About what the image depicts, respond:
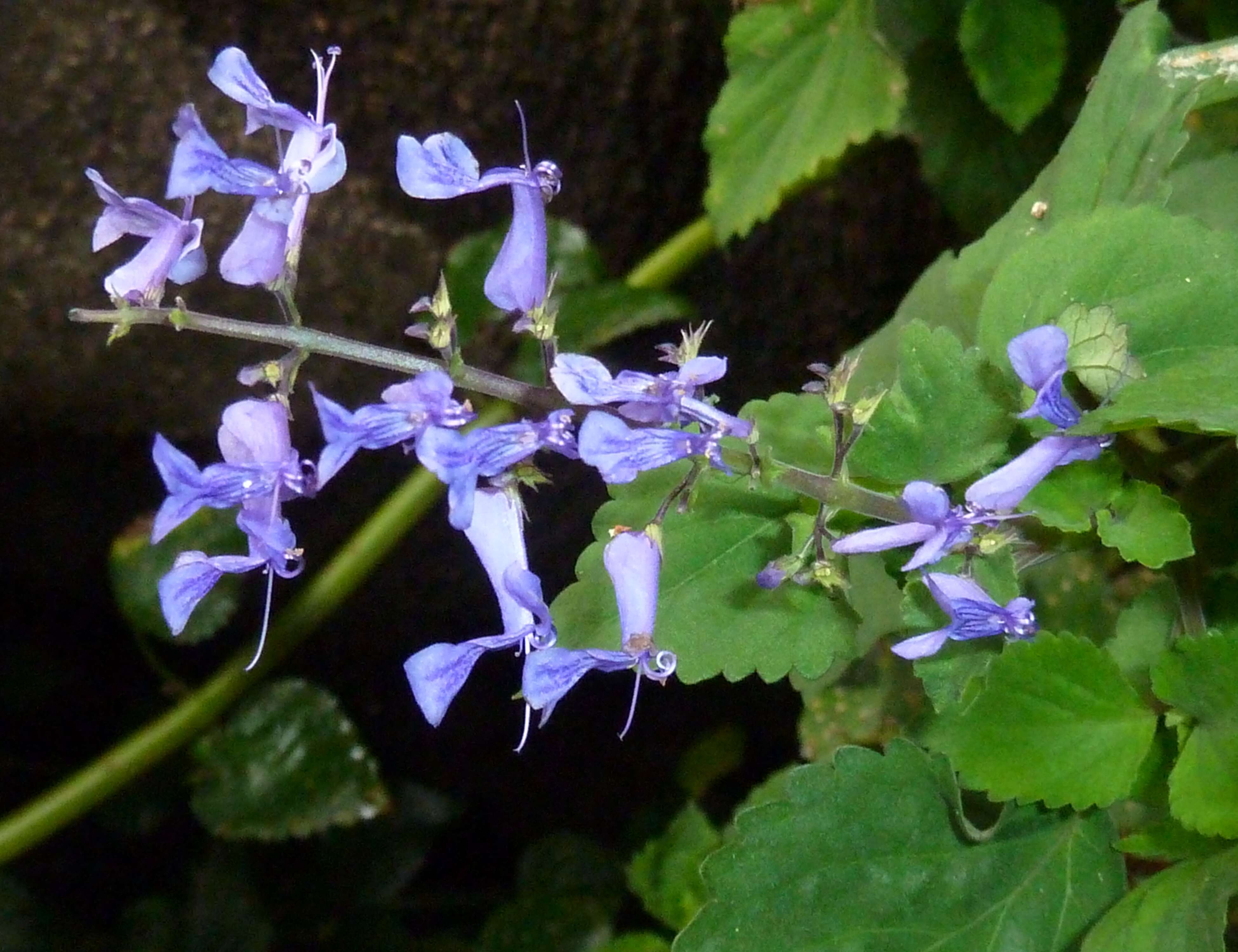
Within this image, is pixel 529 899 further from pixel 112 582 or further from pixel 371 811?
pixel 112 582

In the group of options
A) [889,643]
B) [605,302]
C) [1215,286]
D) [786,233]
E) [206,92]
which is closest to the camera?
[1215,286]

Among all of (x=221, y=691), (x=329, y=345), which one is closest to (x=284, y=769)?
(x=221, y=691)

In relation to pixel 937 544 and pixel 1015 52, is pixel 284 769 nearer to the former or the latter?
pixel 937 544

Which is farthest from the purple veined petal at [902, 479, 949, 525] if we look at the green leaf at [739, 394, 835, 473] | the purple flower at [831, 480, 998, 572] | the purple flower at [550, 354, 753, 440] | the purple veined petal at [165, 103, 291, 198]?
the purple veined petal at [165, 103, 291, 198]

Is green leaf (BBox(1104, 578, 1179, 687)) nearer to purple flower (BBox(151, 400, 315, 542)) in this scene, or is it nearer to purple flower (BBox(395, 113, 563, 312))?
purple flower (BBox(395, 113, 563, 312))

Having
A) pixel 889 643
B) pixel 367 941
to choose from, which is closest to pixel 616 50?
pixel 889 643

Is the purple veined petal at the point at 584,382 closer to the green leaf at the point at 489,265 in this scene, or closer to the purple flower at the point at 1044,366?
the purple flower at the point at 1044,366
